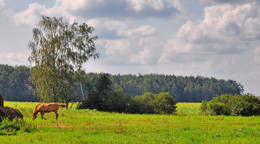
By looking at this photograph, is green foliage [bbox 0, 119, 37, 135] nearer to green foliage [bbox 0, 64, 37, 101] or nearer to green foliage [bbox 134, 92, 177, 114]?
green foliage [bbox 134, 92, 177, 114]

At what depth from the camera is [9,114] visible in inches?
960

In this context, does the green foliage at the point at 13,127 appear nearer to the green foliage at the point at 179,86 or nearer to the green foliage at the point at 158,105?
the green foliage at the point at 158,105

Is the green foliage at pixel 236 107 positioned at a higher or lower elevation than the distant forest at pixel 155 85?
lower

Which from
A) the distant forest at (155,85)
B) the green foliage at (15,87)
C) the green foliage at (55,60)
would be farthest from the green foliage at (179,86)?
the green foliage at (55,60)

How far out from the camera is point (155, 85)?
172 meters

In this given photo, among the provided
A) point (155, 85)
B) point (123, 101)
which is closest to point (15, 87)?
point (155, 85)

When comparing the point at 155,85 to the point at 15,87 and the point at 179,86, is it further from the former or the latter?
the point at 15,87

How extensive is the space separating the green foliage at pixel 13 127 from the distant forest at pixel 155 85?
357 ft

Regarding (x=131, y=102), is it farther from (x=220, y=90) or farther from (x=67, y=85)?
(x=220, y=90)

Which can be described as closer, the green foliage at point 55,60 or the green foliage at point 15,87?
the green foliage at point 55,60

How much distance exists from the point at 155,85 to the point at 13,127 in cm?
15185

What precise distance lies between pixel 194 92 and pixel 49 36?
4939 inches

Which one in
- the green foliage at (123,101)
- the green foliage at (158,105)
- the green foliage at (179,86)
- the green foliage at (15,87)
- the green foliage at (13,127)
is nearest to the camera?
the green foliage at (13,127)

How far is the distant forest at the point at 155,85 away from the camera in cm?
13162
